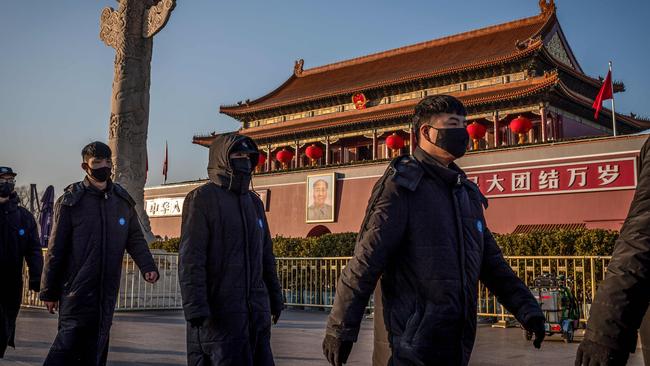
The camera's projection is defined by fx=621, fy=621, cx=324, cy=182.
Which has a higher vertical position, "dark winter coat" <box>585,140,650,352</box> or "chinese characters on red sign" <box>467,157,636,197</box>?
"chinese characters on red sign" <box>467,157,636,197</box>

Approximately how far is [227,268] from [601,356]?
6.73 ft

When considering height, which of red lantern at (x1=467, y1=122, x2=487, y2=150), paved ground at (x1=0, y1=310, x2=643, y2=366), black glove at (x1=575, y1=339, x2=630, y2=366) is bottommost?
paved ground at (x1=0, y1=310, x2=643, y2=366)

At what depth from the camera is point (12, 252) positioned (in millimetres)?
5035

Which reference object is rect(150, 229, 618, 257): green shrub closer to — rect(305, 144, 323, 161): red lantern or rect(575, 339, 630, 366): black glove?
rect(575, 339, 630, 366): black glove

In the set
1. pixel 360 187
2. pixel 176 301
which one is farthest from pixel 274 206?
pixel 176 301

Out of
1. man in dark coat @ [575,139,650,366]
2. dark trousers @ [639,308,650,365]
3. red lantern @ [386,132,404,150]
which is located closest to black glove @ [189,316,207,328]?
man in dark coat @ [575,139,650,366]

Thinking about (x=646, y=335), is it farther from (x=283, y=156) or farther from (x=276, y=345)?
(x=283, y=156)

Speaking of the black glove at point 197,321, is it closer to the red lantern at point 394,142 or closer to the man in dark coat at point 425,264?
the man in dark coat at point 425,264

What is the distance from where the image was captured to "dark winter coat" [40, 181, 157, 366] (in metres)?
3.92

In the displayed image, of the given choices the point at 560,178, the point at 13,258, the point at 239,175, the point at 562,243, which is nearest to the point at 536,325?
the point at 239,175

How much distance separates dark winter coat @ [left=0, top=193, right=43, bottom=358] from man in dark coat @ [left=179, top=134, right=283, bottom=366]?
7.39 feet

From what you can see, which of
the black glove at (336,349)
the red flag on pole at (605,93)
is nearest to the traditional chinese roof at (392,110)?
the red flag on pole at (605,93)

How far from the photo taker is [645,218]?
2043 mm

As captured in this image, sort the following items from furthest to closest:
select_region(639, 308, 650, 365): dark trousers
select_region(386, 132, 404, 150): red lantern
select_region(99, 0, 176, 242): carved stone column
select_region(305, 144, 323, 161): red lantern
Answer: select_region(305, 144, 323, 161): red lantern → select_region(386, 132, 404, 150): red lantern → select_region(99, 0, 176, 242): carved stone column → select_region(639, 308, 650, 365): dark trousers
